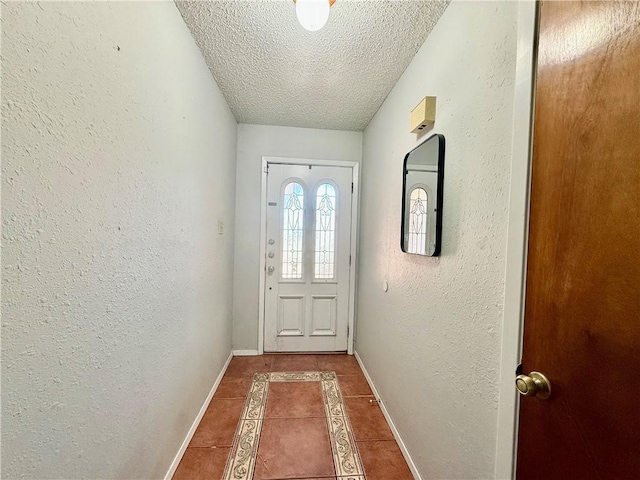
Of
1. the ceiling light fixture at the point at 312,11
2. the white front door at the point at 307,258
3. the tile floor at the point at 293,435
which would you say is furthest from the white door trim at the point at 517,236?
the white front door at the point at 307,258

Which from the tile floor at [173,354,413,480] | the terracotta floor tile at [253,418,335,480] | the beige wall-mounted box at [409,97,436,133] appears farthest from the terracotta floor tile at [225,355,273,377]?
the beige wall-mounted box at [409,97,436,133]

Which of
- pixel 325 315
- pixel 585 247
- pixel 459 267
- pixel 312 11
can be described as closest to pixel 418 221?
pixel 459 267

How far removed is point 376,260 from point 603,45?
65.5 inches

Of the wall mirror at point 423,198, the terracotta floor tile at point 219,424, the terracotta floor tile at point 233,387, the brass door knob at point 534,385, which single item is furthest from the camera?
the terracotta floor tile at point 233,387

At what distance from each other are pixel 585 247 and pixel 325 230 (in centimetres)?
214

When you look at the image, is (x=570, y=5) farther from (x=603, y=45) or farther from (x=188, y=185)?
(x=188, y=185)

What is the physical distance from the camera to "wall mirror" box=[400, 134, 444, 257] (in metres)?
1.18

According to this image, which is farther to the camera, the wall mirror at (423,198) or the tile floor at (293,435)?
the tile floor at (293,435)

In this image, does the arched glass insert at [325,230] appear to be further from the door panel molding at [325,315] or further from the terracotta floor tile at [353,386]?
the terracotta floor tile at [353,386]

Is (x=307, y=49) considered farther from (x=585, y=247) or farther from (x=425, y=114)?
(x=585, y=247)

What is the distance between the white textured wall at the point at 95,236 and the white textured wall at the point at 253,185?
1120 mm

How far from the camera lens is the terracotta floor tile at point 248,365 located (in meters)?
2.27

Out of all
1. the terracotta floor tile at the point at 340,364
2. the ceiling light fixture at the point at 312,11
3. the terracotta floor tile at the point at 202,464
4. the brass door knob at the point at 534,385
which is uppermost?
the ceiling light fixture at the point at 312,11

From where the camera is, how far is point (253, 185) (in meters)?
2.56
